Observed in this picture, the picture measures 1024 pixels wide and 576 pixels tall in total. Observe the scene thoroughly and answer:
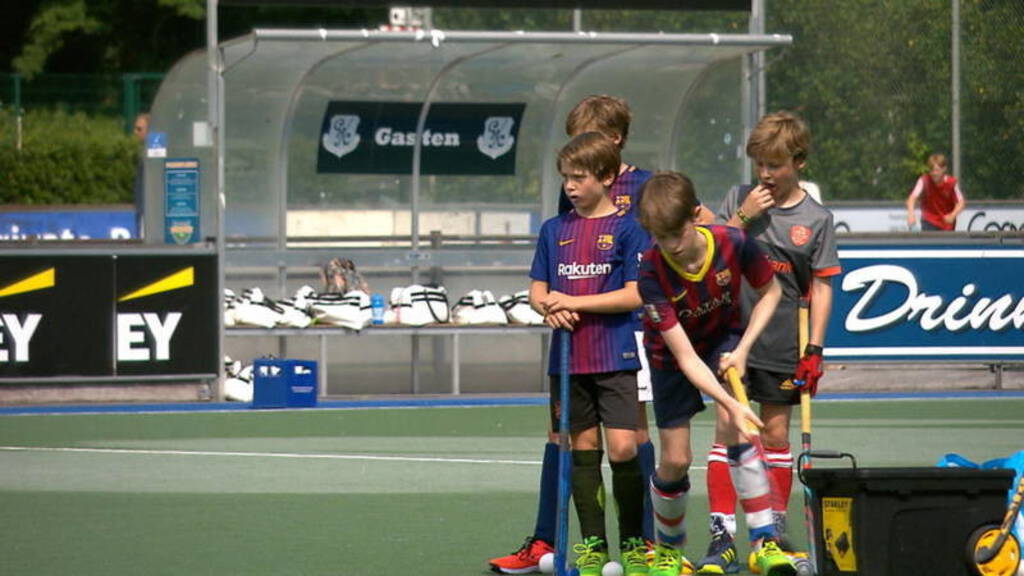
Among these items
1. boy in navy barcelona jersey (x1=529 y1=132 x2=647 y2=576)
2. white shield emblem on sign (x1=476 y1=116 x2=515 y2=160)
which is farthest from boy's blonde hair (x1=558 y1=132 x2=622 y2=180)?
white shield emblem on sign (x1=476 y1=116 x2=515 y2=160)

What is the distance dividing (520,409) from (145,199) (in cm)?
459

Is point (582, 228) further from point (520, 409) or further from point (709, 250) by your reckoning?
point (520, 409)

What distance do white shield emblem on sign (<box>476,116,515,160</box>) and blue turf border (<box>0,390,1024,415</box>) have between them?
255 centimetres


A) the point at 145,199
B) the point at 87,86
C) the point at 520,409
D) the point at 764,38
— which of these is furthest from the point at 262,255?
the point at 87,86

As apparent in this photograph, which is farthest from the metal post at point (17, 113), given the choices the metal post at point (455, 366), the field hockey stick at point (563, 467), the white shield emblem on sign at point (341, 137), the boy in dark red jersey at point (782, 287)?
the field hockey stick at point (563, 467)

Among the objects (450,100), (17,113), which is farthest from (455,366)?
(17,113)

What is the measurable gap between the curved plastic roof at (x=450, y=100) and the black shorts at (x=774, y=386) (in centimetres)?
795

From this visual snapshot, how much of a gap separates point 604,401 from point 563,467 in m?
0.31

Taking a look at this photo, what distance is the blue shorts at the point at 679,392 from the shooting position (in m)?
8.07

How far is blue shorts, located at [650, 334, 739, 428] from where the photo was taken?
807 centimetres

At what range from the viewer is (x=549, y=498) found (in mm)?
8617

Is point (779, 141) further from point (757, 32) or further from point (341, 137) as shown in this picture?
point (341, 137)

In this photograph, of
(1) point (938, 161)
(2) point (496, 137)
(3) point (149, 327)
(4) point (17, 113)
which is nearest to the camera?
(3) point (149, 327)

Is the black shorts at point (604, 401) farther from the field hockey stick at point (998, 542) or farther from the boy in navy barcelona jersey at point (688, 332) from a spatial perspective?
the field hockey stick at point (998, 542)
